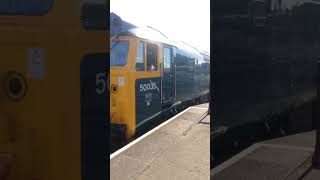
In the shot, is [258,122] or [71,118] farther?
[258,122]

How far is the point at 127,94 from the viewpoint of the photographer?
7480mm

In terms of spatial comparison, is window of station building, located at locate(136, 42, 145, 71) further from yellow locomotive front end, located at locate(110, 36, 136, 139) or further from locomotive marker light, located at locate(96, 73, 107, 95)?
locomotive marker light, located at locate(96, 73, 107, 95)

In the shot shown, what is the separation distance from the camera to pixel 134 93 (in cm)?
764

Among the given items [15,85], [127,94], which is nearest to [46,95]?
[15,85]

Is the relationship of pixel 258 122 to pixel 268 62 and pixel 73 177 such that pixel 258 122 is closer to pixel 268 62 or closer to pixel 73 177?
pixel 268 62

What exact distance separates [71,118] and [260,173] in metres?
0.93

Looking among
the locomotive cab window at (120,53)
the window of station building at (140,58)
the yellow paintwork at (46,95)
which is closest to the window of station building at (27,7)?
the yellow paintwork at (46,95)

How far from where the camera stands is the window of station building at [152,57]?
319 inches

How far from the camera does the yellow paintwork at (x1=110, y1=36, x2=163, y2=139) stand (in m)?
7.00

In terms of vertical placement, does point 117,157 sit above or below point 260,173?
below

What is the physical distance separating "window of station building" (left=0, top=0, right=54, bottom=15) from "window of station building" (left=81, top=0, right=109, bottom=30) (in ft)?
0.40

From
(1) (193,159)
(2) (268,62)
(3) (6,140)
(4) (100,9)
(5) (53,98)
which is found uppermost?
(4) (100,9)

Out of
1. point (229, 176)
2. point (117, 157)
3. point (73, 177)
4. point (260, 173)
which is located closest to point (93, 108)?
point (73, 177)

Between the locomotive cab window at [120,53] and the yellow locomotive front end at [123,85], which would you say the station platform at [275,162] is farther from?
the locomotive cab window at [120,53]
